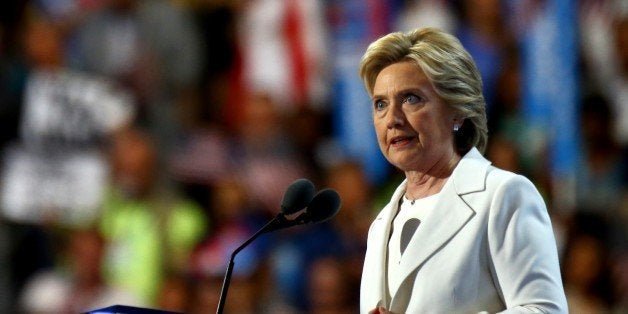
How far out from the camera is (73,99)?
20.7 feet

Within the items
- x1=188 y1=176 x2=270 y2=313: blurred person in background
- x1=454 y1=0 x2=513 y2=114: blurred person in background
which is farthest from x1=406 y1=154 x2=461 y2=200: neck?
x1=454 y1=0 x2=513 y2=114: blurred person in background

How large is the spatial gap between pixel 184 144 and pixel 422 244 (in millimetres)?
3913

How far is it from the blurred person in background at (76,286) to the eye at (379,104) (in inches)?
137

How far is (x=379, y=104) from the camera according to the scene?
235 cm

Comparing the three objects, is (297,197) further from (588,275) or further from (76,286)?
(76,286)

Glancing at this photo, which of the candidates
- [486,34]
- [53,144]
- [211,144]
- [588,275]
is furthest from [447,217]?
Answer: [53,144]

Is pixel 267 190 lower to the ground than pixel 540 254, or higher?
lower

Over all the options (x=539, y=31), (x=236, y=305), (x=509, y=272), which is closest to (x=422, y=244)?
(x=509, y=272)

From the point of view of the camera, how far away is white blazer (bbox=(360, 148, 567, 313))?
212 centimetres

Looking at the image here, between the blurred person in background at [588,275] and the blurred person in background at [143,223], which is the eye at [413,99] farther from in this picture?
the blurred person in background at [143,223]

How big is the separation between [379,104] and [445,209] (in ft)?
0.78

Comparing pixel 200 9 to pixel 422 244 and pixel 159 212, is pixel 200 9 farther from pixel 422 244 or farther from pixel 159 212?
pixel 422 244

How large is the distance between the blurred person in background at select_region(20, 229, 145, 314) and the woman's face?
139 inches

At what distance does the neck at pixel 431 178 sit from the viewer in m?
2.34
